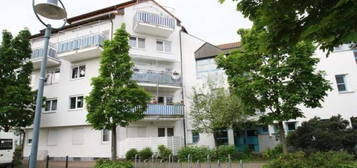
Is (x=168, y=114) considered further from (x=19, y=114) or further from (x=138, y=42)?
(x=19, y=114)

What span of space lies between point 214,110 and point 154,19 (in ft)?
33.6

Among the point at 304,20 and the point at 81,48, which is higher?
the point at 81,48

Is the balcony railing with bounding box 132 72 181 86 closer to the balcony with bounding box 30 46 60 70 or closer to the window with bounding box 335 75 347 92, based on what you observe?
the balcony with bounding box 30 46 60 70

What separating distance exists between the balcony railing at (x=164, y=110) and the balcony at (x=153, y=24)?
735 centimetres

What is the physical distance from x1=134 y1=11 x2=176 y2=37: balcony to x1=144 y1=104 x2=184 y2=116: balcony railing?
735cm

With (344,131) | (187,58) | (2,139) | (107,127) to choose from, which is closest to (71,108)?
(2,139)

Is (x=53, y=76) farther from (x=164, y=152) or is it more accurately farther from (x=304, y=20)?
(x=304, y=20)

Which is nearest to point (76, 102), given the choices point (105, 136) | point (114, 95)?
point (105, 136)

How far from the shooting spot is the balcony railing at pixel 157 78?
20.3 m

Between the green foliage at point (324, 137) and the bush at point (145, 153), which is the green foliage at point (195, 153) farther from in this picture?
the green foliage at point (324, 137)

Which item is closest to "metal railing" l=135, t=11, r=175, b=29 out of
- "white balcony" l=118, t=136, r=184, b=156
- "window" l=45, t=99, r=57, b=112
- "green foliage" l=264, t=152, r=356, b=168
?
"white balcony" l=118, t=136, r=184, b=156

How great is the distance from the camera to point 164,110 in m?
20.0

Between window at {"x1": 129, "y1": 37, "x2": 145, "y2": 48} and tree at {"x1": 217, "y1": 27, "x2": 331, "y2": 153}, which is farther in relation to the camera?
window at {"x1": 129, "y1": 37, "x2": 145, "y2": 48}

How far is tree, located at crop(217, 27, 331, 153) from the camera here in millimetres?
10961
